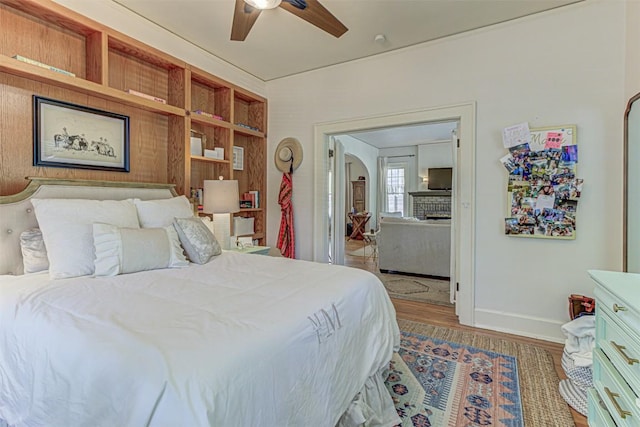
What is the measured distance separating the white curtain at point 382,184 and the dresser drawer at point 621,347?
8.28m

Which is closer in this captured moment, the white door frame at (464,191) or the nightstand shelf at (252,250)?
the white door frame at (464,191)

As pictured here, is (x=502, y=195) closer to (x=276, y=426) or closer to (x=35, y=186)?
(x=276, y=426)

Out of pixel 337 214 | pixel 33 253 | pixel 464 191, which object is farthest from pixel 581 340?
pixel 33 253

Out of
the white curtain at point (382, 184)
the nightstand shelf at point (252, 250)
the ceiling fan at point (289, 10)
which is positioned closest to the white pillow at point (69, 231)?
the nightstand shelf at point (252, 250)

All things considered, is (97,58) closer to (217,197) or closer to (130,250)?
(217,197)

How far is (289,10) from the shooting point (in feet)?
6.95

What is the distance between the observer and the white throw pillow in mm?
2150

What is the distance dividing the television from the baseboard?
589cm

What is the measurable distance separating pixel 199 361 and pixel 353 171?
948 centimetres

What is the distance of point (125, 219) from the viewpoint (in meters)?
2.03

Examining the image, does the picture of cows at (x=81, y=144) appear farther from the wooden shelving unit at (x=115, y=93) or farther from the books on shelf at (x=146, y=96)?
the books on shelf at (x=146, y=96)

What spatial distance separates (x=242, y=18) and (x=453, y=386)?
284 centimetres

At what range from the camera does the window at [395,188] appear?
9344 mm

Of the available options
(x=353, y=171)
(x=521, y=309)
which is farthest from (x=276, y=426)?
(x=353, y=171)
